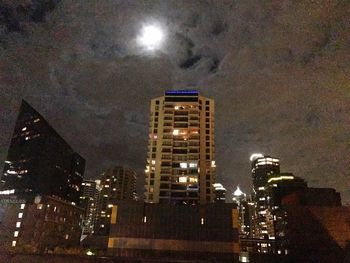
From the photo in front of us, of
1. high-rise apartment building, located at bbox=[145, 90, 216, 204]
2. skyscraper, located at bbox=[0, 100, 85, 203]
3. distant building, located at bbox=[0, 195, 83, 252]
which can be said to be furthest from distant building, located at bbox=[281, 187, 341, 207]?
skyscraper, located at bbox=[0, 100, 85, 203]

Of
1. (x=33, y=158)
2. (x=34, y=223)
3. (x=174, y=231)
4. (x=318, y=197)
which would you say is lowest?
(x=174, y=231)

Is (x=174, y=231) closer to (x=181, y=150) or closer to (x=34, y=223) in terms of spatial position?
(x=181, y=150)

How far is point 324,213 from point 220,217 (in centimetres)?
4197

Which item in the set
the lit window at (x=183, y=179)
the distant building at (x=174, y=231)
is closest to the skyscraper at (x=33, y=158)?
the lit window at (x=183, y=179)

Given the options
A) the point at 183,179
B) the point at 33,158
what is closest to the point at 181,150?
the point at 183,179

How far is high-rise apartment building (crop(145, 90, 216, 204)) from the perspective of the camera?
124 metres

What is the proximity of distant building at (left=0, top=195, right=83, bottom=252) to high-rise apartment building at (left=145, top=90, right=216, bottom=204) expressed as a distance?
36049 mm

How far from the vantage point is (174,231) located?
291 feet

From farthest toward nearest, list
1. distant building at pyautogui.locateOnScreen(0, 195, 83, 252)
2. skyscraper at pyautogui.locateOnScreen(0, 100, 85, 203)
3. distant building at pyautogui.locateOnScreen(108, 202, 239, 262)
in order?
skyscraper at pyautogui.locateOnScreen(0, 100, 85, 203) → distant building at pyautogui.locateOnScreen(0, 195, 83, 252) → distant building at pyautogui.locateOnScreen(108, 202, 239, 262)

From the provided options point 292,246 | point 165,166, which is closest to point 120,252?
point 165,166

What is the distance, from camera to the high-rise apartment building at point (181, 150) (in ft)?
408

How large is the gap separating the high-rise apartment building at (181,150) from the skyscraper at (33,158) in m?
58.3

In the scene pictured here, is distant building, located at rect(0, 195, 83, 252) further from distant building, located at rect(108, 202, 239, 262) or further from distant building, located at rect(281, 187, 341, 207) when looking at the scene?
distant building, located at rect(281, 187, 341, 207)

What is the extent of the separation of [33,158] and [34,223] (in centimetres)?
4901
